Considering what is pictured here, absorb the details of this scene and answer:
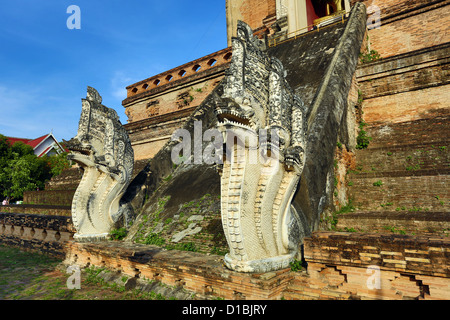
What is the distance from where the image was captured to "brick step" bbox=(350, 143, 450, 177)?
17.3 feet

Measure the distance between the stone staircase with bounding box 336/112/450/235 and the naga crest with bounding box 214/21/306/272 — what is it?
160cm

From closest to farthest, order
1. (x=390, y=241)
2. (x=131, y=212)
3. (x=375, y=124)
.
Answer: (x=390, y=241)
(x=131, y=212)
(x=375, y=124)

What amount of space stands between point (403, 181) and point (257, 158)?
3.08 meters

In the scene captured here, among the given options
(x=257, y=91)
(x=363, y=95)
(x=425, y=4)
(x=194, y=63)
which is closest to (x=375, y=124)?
(x=363, y=95)

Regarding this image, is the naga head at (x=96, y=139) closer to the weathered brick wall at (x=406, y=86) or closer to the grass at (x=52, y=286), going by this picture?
the grass at (x=52, y=286)

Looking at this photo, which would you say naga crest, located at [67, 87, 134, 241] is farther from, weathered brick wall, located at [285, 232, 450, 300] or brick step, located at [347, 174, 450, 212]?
brick step, located at [347, 174, 450, 212]

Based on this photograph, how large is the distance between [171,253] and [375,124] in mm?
5621

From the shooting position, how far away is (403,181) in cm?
521

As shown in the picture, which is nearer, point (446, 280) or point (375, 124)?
point (446, 280)

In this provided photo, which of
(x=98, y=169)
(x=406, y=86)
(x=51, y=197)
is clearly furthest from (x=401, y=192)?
(x=51, y=197)

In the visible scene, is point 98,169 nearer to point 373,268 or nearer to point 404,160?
point 373,268

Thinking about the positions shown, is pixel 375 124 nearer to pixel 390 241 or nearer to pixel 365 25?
pixel 365 25

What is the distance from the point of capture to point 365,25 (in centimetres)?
926

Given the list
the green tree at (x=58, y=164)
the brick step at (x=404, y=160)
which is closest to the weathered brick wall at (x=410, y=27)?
the brick step at (x=404, y=160)
